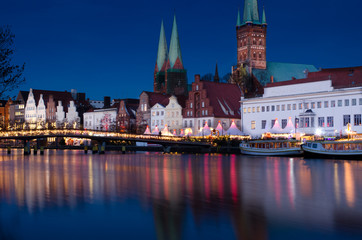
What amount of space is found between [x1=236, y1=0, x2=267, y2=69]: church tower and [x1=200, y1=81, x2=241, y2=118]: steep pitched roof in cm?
4765

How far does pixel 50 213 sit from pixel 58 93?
142m

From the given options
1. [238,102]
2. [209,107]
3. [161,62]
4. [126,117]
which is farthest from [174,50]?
[209,107]

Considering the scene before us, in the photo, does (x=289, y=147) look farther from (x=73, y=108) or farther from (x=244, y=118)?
(x=73, y=108)

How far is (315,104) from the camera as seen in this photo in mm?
80688

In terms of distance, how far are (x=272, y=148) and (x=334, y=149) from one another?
1097 cm

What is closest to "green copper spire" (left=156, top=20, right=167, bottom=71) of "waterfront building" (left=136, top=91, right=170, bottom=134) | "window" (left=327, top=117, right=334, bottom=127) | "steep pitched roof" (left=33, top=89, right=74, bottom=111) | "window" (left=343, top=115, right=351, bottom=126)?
"steep pitched roof" (left=33, top=89, right=74, bottom=111)

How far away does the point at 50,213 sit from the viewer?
66.7ft

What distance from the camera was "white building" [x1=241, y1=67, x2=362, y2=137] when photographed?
250ft

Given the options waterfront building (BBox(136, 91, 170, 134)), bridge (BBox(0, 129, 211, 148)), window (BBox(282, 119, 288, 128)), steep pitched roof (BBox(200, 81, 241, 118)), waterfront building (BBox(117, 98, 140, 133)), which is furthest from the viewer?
waterfront building (BBox(117, 98, 140, 133))

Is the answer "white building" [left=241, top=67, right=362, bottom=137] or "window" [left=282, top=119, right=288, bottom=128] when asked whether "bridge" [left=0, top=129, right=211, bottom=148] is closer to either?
"white building" [left=241, top=67, right=362, bottom=137]

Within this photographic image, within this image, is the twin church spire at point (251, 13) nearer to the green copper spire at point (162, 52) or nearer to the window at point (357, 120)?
the green copper spire at point (162, 52)

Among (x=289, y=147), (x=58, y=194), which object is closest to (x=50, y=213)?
(x=58, y=194)

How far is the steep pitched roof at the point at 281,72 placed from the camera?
143 metres

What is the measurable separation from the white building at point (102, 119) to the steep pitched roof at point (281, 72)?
41.8 m
